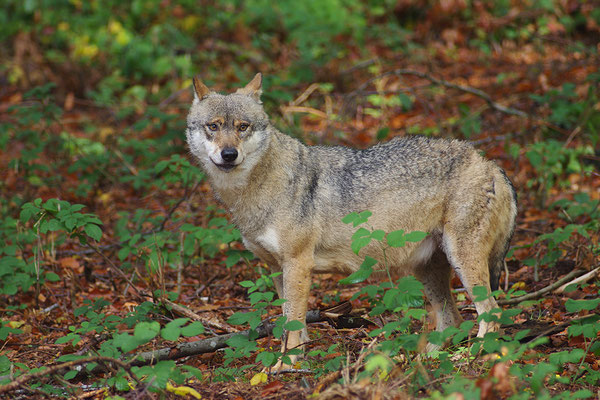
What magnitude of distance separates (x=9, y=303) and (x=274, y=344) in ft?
10.9

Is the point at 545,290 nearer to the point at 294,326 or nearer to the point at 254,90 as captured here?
→ the point at 294,326

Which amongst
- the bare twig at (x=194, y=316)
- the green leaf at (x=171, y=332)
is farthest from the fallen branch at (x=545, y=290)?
the green leaf at (x=171, y=332)

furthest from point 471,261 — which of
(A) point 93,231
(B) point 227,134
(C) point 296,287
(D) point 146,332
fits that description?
(A) point 93,231

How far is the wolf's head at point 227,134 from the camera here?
19.3 ft

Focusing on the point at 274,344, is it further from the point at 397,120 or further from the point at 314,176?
the point at 397,120

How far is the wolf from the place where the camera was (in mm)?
5980

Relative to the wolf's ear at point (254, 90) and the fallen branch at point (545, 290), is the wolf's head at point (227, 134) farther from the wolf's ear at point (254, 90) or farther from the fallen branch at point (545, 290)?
the fallen branch at point (545, 290)

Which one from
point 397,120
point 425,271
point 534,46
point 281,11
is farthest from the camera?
point 281,11

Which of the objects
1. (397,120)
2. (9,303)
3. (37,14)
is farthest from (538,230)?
(37,14)

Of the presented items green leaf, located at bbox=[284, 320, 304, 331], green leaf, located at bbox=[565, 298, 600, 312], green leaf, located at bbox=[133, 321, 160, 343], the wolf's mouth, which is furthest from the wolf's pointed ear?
green leaf, located at bbox=[565, 298, 600, 312]

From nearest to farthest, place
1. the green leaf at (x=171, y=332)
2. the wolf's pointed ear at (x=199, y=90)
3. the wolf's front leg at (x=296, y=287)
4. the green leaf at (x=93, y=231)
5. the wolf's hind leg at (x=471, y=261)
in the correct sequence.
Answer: the green leaf at (x=171, y=332) → the green leaf at (x=93, y=231) → the wolf's front leg at (x=296, y=287) → the wolf's hind leg at (x=471, y=261) → the wolf's pointed ear at (x=199, y=90)

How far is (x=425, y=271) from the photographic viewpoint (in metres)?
6.82

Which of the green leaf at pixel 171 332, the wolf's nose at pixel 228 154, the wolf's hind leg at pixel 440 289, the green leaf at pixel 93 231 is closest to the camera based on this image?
the green leaf at pixel 171 332

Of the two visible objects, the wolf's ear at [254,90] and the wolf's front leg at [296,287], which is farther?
the wolf's ear at [254,90]
